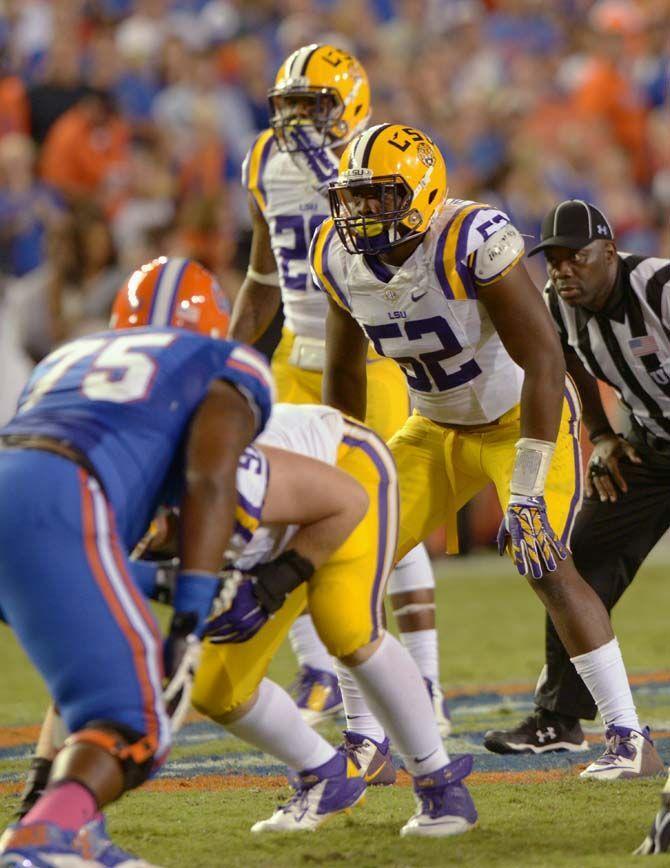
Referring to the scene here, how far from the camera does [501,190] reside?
1070 cm

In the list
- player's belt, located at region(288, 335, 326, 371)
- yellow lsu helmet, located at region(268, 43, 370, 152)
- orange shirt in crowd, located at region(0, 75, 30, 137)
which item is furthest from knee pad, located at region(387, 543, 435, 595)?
orange shirt in crowd, located at region(0, 75, 30, 137)

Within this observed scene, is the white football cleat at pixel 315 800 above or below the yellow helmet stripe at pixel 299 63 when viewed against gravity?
below

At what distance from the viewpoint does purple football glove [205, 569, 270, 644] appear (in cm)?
345

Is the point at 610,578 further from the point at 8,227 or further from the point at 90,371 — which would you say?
the point at 8,227

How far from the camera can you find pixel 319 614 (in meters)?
3.54

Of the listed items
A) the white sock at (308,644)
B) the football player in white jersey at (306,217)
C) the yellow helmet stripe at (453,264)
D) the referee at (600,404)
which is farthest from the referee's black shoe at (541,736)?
the yellow helmet stripe at (453,264)

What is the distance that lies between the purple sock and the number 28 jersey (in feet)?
6.15

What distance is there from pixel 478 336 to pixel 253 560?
118 cm

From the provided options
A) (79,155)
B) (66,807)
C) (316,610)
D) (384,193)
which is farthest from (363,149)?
(79,155)

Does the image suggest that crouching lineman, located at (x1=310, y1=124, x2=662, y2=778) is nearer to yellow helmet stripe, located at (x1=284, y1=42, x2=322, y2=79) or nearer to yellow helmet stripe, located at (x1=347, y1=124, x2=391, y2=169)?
yellow helmet stripe, located at (x1=347, y1=124, x2=391, y2=169)

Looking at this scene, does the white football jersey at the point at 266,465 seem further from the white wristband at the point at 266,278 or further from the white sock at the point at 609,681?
the white wristband at the point at 266,278

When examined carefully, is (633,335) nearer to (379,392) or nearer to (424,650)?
(379,392)

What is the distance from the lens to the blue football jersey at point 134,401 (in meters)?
3.06

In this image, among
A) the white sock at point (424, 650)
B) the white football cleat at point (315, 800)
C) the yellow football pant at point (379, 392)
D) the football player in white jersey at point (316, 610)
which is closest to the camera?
the football player in white jersey at point (316, 610)
